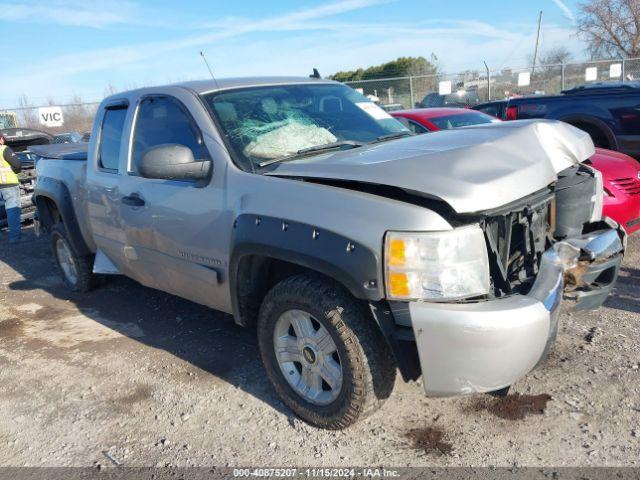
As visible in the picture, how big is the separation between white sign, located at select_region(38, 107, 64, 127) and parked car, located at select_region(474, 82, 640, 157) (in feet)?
66.1

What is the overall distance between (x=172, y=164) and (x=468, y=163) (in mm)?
1645

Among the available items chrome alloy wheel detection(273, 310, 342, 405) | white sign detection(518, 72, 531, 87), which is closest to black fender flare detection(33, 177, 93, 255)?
chrome alloy wheel detection(273, 310, 342, 405)

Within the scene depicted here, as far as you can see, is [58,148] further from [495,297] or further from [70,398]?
[495,297]

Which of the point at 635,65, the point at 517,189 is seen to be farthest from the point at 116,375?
the point at 635,65

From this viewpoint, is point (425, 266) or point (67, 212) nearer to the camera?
point (425, 266)

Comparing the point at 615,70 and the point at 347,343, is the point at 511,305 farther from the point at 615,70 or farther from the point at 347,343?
the point at 615,70

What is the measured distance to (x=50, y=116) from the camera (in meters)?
22.4

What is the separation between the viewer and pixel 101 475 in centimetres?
285

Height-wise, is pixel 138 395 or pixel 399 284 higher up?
pixel 399 284

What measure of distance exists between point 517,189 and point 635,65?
77.2 ft

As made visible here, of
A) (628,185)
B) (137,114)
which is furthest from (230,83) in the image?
(628,185)

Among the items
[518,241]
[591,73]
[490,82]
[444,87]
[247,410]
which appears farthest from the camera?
[490,82]

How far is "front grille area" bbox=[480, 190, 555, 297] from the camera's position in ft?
8.87

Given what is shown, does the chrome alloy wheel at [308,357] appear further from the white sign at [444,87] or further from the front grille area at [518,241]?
the white sign at [444,87]
